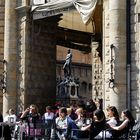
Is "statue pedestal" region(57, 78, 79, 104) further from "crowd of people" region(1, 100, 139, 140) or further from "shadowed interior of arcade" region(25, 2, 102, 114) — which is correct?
"crowd of people" region(1, 100, 139, 140)

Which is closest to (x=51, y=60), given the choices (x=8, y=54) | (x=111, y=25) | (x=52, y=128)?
(x=8, y=54)

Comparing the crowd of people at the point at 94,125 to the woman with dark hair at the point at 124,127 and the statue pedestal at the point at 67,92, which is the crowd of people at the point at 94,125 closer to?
the woman with dark hair at the point at 124,127

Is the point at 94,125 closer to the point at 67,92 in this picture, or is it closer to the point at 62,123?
the point at 62,123

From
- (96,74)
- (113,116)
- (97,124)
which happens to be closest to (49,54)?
(96,74)

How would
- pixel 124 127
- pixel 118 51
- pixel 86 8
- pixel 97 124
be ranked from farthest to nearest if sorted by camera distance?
1. pixel 86 8
2. pixel 118 51
3. pixel 124 127
4. pixel 97 124

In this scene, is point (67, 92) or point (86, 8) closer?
point (86, 8)

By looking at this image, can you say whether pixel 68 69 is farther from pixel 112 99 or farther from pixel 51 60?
pixel 112 99

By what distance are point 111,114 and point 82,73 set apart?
45274 mm

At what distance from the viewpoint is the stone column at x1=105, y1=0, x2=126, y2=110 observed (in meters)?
20.8

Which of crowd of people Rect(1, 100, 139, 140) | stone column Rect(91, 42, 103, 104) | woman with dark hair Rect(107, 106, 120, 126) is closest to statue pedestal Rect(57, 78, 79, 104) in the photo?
stone column Rect(91, 42, 103, 104)

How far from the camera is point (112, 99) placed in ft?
68.4

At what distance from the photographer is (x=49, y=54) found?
93.0ft

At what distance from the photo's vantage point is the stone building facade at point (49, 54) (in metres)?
20.8

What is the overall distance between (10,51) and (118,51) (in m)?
7.42
